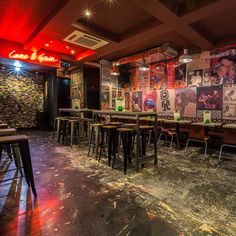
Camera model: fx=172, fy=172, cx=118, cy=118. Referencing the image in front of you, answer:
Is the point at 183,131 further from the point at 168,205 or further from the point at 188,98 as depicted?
the point at 168,205

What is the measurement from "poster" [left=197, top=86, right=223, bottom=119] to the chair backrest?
53.3 inches

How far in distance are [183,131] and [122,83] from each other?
11.1ft

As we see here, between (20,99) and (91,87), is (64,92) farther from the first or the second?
(20,99)

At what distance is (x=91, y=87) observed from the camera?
8.16m

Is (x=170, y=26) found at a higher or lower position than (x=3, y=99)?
higher

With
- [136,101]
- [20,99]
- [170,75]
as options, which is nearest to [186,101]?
[170,75]

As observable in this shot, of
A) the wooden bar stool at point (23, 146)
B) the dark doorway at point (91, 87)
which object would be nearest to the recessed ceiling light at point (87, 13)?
the wooden bar stool at point (23, 146)

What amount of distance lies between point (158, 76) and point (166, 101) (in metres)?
1.00

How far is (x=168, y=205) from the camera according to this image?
6.59 ft

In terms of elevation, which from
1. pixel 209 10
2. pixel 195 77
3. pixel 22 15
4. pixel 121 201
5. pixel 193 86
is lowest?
Result: pixel 121 201

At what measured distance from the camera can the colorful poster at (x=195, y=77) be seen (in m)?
5.29

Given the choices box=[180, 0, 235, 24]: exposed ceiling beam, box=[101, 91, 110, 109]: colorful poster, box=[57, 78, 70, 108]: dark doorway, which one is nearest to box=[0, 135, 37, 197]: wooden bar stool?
box=[180, 0, 235, 24]: exposed ceiling beam

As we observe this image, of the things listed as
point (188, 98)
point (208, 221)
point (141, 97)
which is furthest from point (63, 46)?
point (208, 221)

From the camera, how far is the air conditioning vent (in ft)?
13.9
